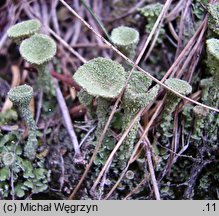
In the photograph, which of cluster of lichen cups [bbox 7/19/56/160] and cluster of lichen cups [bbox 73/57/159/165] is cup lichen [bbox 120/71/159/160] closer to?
cluster of lichen cups [bbox 73/57/159/165]

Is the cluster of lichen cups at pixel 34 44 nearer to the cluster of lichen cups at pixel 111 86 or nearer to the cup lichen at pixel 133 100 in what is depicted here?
the cluster of lichen cups at pixel 111 86

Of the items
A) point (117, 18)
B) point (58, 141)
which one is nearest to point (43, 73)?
point (58, 141)

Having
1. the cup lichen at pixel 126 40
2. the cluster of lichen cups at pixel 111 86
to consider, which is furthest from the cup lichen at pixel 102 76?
the cup lichen at pixel 126 40

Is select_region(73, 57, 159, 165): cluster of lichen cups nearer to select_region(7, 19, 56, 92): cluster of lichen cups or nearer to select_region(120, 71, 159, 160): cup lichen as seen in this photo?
select_region(120, 71, 159, 160): cup lichen

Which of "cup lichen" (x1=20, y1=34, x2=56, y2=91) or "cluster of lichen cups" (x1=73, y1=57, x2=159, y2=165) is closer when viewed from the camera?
"cluster of lichen cups" (x1=73, y1=57, x2=159, y2=165)

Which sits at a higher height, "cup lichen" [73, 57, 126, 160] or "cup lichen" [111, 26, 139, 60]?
"cup lichen" [111, 26, 139, 60]

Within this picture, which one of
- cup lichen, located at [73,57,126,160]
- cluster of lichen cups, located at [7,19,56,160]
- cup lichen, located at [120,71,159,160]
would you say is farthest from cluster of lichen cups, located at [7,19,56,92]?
cup lichen, located at [120,71,159,160]

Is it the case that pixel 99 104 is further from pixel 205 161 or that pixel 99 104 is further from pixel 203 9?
pixel 203 9

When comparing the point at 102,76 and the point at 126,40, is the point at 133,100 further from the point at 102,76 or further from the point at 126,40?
the point at 126,40
